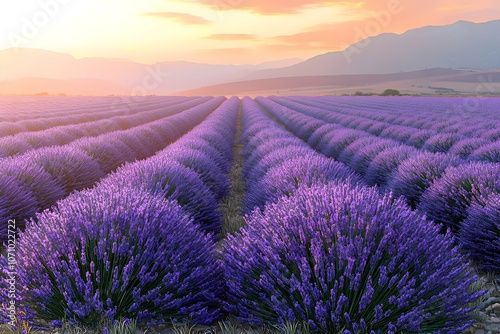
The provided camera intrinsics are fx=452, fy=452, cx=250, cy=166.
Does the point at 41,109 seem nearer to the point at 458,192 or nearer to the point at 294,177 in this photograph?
the point at 294,177

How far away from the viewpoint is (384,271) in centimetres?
219

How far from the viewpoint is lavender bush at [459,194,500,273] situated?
3709 mm

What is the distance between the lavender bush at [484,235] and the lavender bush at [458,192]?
0.92ft

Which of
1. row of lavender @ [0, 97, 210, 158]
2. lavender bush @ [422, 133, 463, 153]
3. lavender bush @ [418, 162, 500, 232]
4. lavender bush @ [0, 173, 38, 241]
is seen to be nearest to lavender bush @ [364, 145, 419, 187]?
lavender bush @ [418, 162, 500, 232]

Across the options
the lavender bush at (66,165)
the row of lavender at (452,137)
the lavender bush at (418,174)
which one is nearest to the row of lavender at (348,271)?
the lavender bush at (418,174)

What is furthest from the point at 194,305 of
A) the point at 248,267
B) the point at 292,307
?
the point at 292,307

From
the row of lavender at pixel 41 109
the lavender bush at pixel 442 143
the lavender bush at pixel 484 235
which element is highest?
the lavender bush at pixel 484 235

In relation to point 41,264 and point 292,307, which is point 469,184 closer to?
point 292,307

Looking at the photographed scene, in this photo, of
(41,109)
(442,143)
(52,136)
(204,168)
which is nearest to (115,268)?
(204,168)

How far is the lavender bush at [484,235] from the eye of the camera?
146 inches

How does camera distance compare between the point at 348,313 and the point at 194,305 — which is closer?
the point at 348,313

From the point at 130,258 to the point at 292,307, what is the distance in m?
0.93

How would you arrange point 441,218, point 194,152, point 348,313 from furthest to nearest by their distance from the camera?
point 194,152, point 441,218, point 348,313

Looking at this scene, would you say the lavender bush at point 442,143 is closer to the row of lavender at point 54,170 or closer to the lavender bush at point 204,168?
the lavender bush at point 204,168
